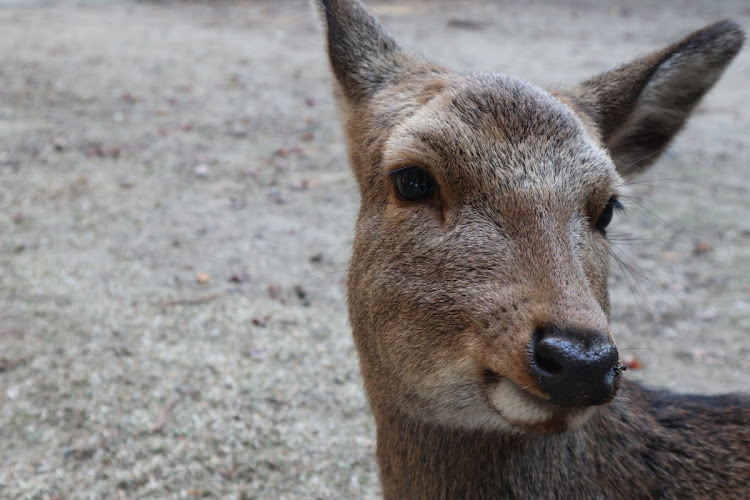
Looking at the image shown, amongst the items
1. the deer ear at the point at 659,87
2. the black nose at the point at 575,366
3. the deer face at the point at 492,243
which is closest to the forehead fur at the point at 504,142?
the deer face at the point at 492,243

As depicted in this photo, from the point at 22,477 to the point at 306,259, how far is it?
11.2 feet

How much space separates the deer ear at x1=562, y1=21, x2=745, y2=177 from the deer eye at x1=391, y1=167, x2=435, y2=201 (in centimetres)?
102

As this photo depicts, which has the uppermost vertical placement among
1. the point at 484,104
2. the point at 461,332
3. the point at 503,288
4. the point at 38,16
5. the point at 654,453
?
the point at 484,104

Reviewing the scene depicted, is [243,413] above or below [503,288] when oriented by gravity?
below

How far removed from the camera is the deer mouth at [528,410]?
2.42 m

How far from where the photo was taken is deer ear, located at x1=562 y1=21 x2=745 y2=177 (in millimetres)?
3605

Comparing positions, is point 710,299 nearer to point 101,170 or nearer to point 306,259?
point 306,259

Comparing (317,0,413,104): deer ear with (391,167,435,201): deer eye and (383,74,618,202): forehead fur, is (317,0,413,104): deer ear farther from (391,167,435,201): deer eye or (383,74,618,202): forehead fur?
(391,167,435,201): deer eye

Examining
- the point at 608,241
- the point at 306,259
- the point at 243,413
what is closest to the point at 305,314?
the point at 306,259

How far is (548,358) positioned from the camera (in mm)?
2303

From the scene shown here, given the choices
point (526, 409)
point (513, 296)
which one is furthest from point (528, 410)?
point (513, 296)

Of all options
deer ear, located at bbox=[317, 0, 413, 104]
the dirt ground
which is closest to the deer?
deer ear, located at bbox=[317, 0, 413, 104]

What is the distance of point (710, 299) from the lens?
7008 millimetres

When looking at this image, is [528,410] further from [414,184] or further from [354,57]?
[354,57]
